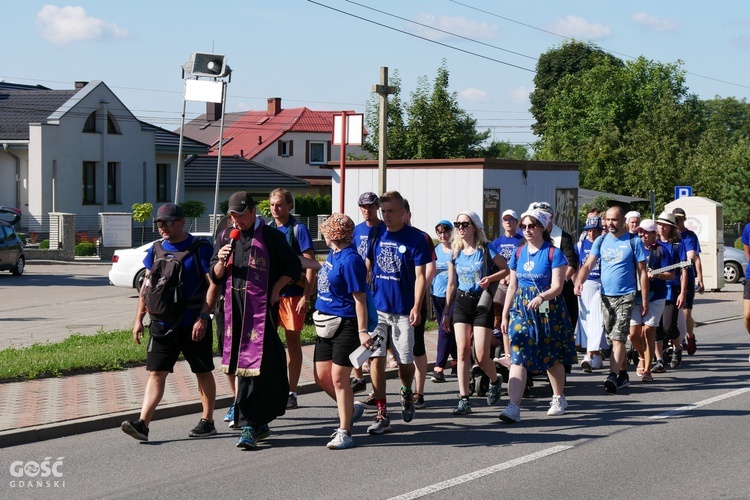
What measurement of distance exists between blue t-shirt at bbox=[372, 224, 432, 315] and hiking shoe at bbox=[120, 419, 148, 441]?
2127 mm

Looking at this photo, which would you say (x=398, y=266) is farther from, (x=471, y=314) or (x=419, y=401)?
(x=419, y=401)

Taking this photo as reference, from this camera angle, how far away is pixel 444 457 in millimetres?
7465

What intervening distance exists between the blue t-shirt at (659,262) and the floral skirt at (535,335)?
2870 mm

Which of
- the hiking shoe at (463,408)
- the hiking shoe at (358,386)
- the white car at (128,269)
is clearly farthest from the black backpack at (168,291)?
the white car at (128,269)

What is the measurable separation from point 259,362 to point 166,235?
125cm

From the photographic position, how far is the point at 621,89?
72.1 m

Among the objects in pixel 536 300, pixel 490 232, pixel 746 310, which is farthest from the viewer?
pixel 490 232

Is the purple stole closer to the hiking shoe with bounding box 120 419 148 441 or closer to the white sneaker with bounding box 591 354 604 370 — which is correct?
the hiking shoe with bounding box 120 419 148 441

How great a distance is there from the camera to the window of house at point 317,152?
72375 millimetres

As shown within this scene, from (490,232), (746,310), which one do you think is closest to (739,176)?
(490,232)

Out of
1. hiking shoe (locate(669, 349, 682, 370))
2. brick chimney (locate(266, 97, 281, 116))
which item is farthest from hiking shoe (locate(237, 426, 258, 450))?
brick chimney (locate(266, 97, 281, 116))

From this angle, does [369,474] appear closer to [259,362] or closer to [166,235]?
[259,362]

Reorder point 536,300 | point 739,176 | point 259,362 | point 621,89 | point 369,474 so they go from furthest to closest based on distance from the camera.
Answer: point 621,89, point 739,176, point 536,300, point 259,362, point 369,474

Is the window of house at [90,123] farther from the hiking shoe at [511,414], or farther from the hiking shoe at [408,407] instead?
the hiking shoe at [511,414]
